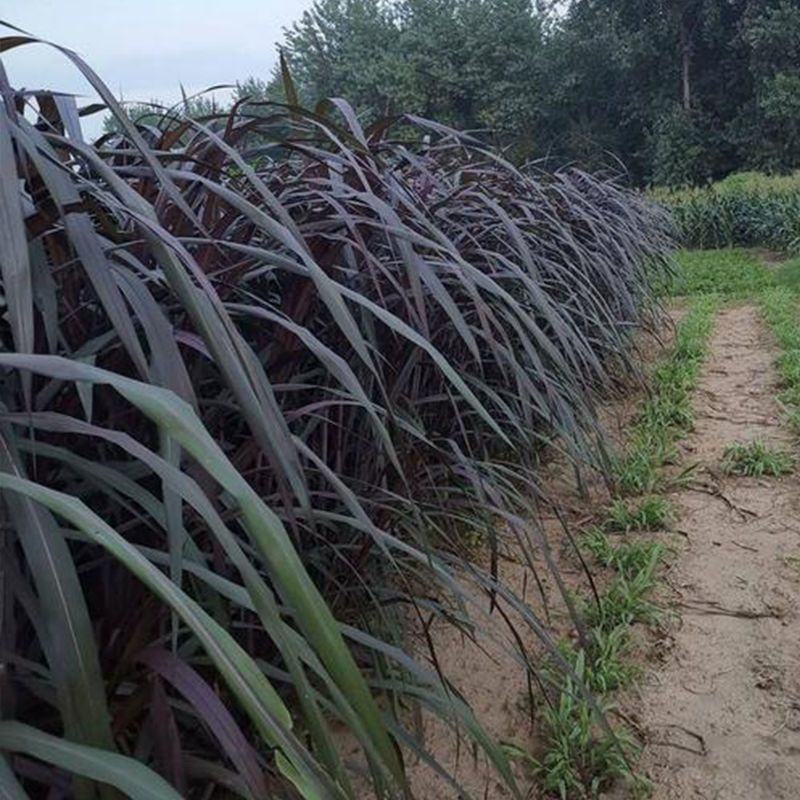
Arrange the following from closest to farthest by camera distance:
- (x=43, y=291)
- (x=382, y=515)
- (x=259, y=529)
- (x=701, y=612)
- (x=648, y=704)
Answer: (x=259, y=529) → (x=43, y=291) → (x=382, y=515) → (x=648, y=704) → (x=701, y=612)

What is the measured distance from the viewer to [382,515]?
121cm

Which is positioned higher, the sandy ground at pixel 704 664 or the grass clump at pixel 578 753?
the grass clump at pixel 578 753

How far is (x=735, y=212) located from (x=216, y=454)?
12630 mm

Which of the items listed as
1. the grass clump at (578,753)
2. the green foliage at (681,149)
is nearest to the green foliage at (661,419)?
the grass clump at (578,753)

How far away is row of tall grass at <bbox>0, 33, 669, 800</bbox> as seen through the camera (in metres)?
0.46

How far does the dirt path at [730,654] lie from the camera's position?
1157 mm

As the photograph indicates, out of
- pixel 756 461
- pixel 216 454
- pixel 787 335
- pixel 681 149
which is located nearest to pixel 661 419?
pixel 756 461

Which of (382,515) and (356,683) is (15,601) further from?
(382,515)

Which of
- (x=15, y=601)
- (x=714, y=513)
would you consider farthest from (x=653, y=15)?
(x=15, y=601)

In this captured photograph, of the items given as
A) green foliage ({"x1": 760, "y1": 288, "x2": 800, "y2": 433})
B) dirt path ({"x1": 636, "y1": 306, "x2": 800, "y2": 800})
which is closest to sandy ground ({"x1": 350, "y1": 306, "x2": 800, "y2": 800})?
dirt path ({"x1": 636, "y1": 306, "x2": 800, "y2": 800})

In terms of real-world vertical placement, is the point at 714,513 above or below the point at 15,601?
below

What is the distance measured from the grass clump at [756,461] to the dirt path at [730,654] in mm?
40

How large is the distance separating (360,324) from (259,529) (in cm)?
84

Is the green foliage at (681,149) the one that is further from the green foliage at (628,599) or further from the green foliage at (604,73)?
the green foliage at (628,599)
